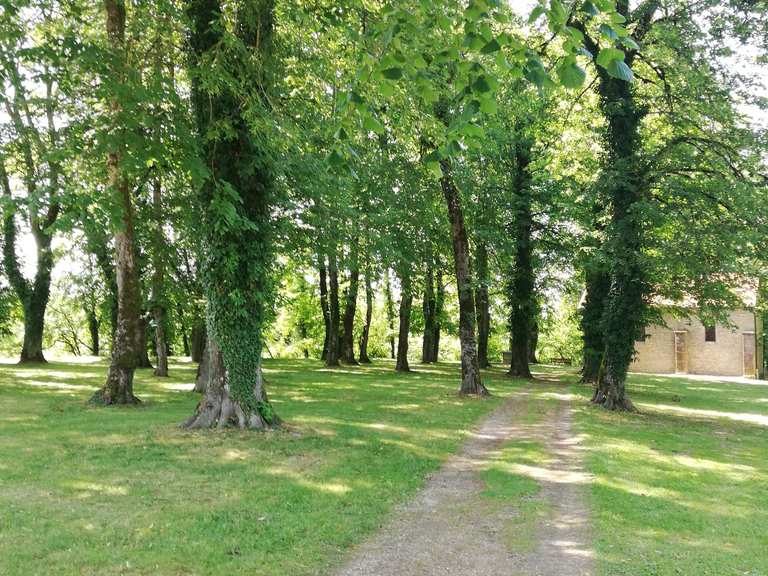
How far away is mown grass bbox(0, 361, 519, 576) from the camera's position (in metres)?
5.65

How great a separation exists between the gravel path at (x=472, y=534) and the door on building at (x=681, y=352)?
120ft

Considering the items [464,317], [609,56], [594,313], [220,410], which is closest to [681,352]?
[594,313]

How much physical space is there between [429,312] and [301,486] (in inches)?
1036

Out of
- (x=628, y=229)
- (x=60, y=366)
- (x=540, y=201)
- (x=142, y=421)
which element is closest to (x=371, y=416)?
(x=142, y=421)

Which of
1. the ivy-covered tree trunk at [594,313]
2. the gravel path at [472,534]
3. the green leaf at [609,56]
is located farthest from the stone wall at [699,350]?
the green leaf at [609,56]

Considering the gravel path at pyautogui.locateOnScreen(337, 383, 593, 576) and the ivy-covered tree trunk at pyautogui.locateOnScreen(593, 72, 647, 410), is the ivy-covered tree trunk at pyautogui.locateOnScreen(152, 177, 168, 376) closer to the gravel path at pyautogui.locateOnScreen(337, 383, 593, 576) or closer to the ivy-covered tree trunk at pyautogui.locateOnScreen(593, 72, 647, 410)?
the gravel path at pyautogui.locateOnScreen(337, 383, 593, 576)

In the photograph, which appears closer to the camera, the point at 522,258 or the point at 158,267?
the point at 158,267

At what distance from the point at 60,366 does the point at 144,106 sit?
2146cm

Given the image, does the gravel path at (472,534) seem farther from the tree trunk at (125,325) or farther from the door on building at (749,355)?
the door on building at (749,355)

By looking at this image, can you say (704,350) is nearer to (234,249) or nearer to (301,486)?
(234,249)

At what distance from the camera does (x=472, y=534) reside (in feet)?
21.3

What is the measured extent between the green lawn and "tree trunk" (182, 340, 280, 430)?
62 cm

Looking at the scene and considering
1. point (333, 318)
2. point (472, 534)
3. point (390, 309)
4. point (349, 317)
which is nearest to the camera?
point (472, 534)

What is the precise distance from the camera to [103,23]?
602 inches
